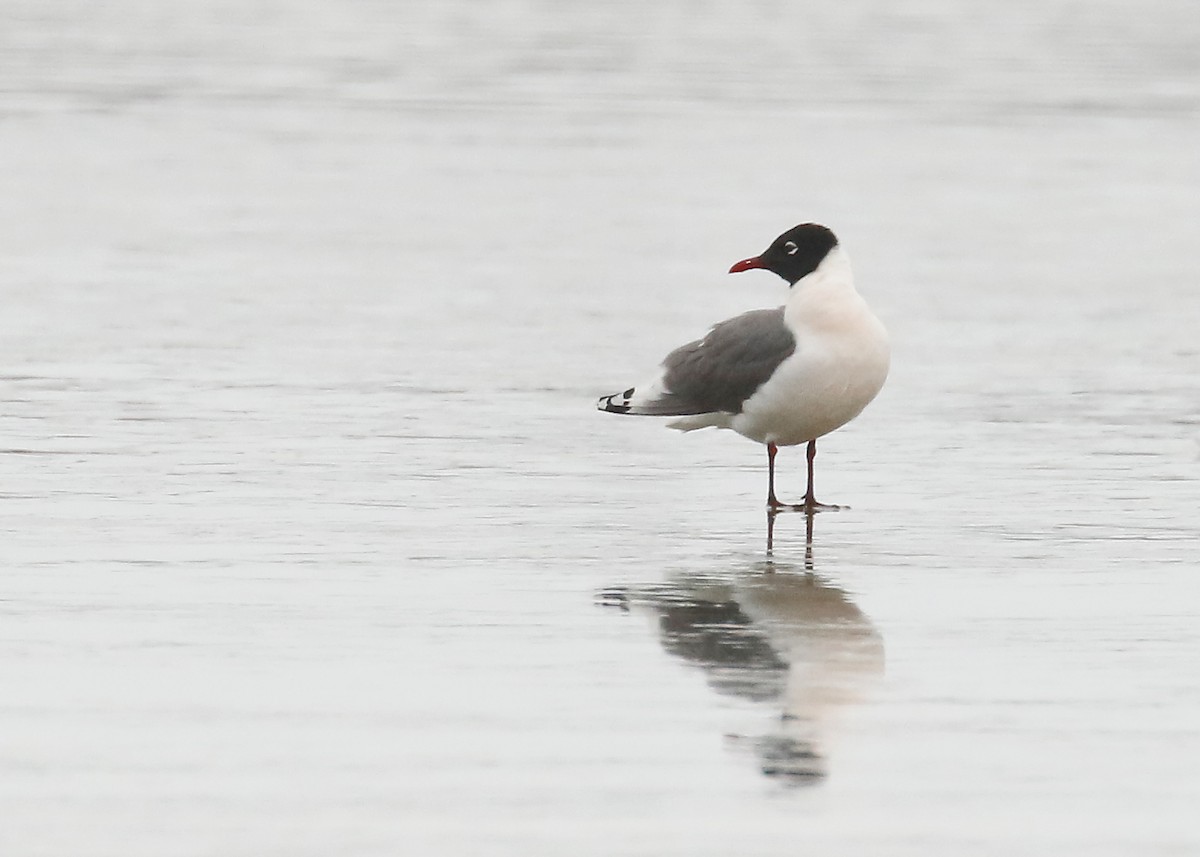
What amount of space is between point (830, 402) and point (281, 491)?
6.11 feet

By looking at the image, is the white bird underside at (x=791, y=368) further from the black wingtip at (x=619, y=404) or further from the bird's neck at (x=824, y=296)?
the black wingtip at (x=619, y=404)

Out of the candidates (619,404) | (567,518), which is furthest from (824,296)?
(567,518)

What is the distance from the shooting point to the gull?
7.95 m

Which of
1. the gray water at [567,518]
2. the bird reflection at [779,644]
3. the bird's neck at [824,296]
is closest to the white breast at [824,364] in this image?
the bird's neck at [824,296]

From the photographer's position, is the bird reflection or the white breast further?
the white breast

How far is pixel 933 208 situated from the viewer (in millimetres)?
17312

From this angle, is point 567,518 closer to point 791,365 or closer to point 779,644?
point 791,365

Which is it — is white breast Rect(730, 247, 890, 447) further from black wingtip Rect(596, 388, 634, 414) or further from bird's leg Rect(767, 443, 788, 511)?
black wingtip Rect(596, 388, 634, 414)

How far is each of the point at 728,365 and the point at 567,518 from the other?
0.86 meters

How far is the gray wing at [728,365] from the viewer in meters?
8.09

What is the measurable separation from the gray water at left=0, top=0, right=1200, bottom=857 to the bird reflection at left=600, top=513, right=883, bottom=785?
0.06ft

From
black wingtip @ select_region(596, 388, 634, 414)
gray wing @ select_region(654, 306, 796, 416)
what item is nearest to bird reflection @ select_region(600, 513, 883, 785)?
gray wing @ select_region(654, 306, 796, 416)

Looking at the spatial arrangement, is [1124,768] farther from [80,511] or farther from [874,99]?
[874,99]

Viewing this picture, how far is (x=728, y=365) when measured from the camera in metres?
8.20
